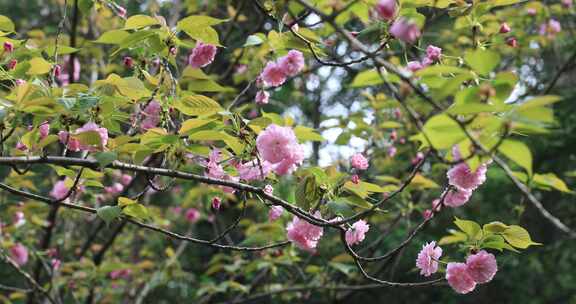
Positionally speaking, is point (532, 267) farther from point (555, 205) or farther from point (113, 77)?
point (113, 77)

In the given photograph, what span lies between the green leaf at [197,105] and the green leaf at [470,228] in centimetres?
75

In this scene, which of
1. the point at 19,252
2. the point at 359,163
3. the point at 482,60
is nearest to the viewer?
the point at 482,60

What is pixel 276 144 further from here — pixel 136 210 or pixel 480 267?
pixel 480 267

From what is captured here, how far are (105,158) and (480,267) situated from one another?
3.58 ft

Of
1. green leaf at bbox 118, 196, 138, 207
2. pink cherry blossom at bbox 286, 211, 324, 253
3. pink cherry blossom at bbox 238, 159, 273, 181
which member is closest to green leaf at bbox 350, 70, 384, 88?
pink cherry blossom at bbox 238, 159, 273, 181

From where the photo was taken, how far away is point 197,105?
1791 mm

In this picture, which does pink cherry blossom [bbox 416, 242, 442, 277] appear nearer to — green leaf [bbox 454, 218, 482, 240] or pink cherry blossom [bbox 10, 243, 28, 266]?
green leaf [bbox 454, 218, 482, 240]

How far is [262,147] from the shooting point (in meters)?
1.63

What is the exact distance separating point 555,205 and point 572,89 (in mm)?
1175

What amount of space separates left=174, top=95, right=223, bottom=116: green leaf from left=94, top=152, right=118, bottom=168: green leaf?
0.30 meters

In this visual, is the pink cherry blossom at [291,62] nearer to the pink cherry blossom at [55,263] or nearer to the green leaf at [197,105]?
the green leaf at [197,105]

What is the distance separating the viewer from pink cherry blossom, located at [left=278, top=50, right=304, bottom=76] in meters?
1.96

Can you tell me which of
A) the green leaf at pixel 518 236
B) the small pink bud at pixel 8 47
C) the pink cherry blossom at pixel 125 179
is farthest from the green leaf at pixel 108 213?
the pink cherry blossom at pixel 125 179

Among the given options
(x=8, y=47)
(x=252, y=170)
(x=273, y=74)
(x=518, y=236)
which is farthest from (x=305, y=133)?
(x=8, y=47)
